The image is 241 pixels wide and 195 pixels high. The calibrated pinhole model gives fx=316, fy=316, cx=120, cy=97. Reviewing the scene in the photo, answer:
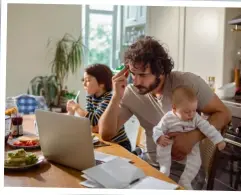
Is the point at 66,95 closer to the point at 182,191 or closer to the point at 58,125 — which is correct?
the point at 58,125

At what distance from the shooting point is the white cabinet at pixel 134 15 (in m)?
1.45

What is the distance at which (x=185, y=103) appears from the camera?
116cm

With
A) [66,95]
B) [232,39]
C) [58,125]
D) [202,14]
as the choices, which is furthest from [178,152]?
[66,95]

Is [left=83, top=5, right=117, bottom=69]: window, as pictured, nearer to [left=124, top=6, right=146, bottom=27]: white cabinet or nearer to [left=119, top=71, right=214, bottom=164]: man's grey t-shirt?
[left=124, top=6, right=146, bottom=27]: white cabinet

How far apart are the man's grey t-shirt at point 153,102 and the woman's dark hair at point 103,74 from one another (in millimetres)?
298

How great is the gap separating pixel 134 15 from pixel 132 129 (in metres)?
0.58

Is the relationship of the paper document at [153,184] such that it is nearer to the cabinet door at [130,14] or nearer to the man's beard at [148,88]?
the man's beard at [148,88]

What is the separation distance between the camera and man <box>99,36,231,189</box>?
1.20m

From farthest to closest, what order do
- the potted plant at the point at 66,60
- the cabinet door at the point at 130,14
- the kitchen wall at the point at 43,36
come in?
the potted plant at the point at 66,60, the kitchen wall at the point at 43,36, the cabinet door at the point at 130,14

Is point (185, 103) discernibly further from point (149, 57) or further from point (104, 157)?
point (104, 157)

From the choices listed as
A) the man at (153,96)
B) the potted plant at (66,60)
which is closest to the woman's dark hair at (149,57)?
the man at (153,96)

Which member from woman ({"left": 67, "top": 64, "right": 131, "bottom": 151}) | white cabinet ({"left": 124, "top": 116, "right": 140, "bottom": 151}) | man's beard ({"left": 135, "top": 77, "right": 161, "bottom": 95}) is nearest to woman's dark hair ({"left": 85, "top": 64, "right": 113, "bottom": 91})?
woman ({"left": 67, "top": 64, "right": 131, "bottom": 151})

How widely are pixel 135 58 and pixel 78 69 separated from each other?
5.29ft

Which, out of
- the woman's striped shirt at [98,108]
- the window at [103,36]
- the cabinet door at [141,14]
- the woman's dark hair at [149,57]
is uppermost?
the cabinet door at [141,14]
